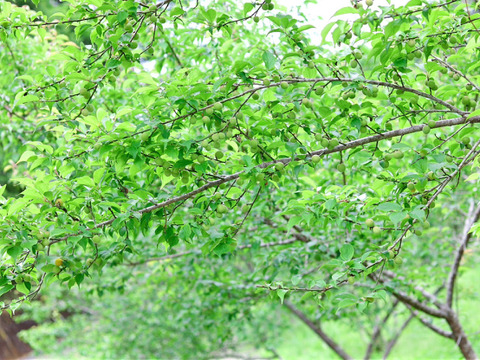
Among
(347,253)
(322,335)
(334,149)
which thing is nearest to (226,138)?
(334,149)

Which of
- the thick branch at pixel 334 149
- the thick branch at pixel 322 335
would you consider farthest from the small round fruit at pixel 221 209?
the thick branch at pixel 322 335

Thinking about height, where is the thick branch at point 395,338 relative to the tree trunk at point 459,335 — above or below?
above

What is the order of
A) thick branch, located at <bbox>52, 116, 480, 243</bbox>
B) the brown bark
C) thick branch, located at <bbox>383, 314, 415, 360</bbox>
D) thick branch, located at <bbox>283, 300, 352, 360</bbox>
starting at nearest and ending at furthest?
thick branch, located at <bbox>52, 116, 480, 243</bbox>, thick branch, located at <bbox>383, 314, 415, 360</bbox>, thick branch, located at <bbox>283, 300, 352, 360</bbox>, the brown bark

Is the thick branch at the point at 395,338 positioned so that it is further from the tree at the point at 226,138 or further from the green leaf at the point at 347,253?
the green leaf at the point at 347,253

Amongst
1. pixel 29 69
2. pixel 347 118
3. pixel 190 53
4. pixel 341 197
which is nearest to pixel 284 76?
pixel 347 118

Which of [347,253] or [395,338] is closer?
[347,253]

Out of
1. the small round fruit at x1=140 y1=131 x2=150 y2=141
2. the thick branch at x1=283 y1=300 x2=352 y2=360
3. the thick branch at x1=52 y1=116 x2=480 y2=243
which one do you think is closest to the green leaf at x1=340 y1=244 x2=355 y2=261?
the thick branch at x1=52 y1=116 x2=480 y2=243

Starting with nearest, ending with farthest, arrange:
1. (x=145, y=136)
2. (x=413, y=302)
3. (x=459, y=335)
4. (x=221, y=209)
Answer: (x=145, y=136)
(x=221, y=209)
(x=413, y=302)
(x=459, y=335)

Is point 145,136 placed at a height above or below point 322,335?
below

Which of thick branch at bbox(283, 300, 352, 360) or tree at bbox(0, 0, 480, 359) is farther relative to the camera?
thick branch at bbox(283, 300, 352, 360)

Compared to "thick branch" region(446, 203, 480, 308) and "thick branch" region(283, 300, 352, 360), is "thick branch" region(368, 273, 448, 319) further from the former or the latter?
Result: "thick branch" region(283, 300, 352, 360)

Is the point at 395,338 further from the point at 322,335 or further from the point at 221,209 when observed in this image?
the point at 221,209

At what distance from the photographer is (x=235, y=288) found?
362cm

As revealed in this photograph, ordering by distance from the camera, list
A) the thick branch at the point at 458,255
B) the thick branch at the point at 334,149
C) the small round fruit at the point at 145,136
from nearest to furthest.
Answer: the small round fruit at the point at 145,136, the thick branch at the point at 334,149, the thick branch at the point at 458,255
